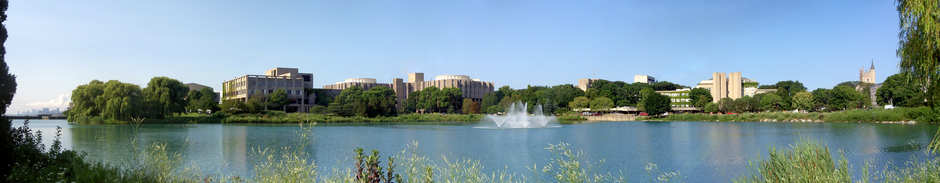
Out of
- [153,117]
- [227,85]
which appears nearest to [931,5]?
[153,117]

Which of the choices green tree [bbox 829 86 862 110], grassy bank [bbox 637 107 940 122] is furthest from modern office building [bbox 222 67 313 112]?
green tree [bbox 829 86 862 110]

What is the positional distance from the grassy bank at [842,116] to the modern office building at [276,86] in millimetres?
66782

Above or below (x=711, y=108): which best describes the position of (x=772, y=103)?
above

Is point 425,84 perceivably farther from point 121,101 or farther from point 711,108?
point 121,101

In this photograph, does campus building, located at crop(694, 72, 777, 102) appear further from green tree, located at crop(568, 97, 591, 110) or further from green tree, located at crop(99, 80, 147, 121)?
green tree, located at crop(99, 80, 147, 121)

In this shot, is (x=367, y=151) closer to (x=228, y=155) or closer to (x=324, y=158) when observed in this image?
(x=324, y=158)

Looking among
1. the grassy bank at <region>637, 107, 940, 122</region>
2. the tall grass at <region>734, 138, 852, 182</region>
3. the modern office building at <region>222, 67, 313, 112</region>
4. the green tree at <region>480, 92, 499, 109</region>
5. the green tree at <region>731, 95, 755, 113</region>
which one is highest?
the modern office building at <region>222, 67, 313, 112</region>

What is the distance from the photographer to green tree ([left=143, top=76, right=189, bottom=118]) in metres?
58.4

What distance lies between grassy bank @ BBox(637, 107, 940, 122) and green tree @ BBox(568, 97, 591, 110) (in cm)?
1360

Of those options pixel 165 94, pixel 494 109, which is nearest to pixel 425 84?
pixel 494 109

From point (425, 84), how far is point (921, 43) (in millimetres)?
132120

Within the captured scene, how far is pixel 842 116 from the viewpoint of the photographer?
65688 mm

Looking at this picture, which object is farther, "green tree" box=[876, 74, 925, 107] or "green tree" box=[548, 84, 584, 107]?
"green tree" box=[548, 84, 584, 107]

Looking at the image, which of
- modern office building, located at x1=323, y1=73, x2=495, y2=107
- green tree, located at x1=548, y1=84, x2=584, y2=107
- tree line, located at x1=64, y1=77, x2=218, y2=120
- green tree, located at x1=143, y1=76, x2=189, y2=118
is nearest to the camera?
tree line, located at x1=64, y1=77, x2=218, y2=120
